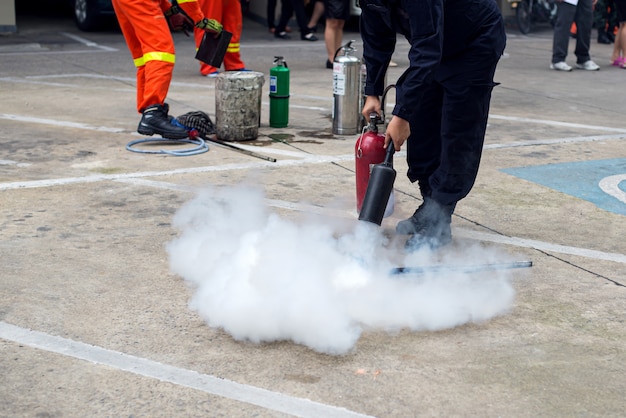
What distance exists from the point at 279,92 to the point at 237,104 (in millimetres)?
598

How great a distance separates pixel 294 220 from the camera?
496cm

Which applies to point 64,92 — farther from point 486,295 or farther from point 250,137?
point 486,295

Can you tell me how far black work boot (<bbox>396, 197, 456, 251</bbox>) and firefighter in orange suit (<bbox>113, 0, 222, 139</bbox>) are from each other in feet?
8.44

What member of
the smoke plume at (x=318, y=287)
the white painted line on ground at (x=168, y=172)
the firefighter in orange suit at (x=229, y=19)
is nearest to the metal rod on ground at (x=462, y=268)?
the smoke plume at (x=318, y=287)

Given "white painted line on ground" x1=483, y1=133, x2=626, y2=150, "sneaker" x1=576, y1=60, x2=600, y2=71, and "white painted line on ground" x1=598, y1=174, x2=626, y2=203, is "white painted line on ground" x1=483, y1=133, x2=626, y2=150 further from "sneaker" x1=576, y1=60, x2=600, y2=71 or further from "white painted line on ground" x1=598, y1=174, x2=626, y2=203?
"sneaker" x1=576, y1=60, x2=600, y2=71

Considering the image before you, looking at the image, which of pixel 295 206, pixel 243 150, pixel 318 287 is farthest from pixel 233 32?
pixel 318 287

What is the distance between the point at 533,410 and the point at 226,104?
437cm

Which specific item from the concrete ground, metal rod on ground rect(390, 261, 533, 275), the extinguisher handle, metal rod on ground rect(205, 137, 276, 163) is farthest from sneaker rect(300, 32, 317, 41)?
the extinguisher handle

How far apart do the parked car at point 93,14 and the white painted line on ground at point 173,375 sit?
11.6m

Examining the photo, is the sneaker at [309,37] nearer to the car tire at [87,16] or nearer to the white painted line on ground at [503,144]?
the car tire at [87,16]

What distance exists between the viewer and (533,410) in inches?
116

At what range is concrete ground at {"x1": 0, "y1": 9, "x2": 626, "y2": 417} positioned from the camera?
304 centimetres

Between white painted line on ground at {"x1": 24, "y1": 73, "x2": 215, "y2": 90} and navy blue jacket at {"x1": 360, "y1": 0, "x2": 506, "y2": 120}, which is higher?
navy blue jacket at {"x1": 360, "y1": 0, "x2": 506, "y2": 120}

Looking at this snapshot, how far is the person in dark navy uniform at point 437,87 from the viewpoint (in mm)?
3656
